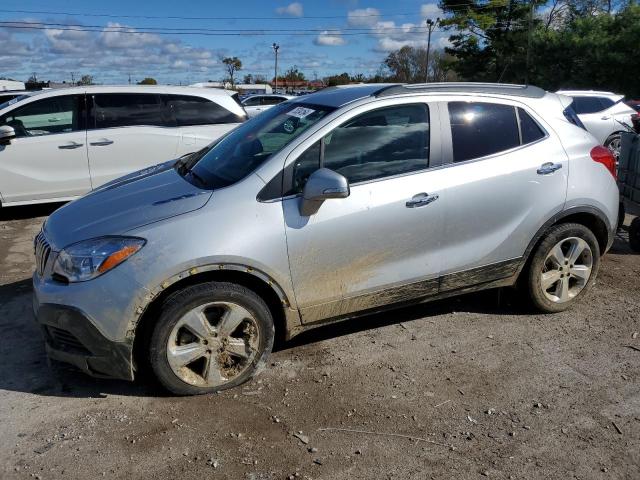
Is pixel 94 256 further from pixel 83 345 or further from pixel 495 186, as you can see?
pixel 495 186

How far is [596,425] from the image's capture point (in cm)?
308

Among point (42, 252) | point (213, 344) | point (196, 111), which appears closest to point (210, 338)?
point (213, 344)

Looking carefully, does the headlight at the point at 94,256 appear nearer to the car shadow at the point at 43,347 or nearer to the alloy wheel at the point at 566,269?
the car shadow at the point at 43,347

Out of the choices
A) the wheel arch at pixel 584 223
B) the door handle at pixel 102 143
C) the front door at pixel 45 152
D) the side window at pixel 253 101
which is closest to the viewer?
the wheel arch at pixel 584 223

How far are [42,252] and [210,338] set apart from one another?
48.6 inches

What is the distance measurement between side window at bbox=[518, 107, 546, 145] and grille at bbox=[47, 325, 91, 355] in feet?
10.7

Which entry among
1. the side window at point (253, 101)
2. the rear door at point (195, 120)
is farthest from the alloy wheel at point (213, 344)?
the side window at point (253, 101)

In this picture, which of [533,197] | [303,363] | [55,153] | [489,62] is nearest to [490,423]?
[303,363]

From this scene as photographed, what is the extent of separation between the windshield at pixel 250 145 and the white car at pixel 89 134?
12.4 ft

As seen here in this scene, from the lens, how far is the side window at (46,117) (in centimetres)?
747

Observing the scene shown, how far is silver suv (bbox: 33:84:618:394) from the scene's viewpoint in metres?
3.14

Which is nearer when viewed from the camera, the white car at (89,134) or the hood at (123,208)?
the hood at (123,208)

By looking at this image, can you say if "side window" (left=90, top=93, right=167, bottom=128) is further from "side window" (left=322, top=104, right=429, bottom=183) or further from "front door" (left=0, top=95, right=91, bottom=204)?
"side window" (left=322, top=104, right=429, bottom=183)

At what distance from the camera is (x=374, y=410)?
3.23 metres
